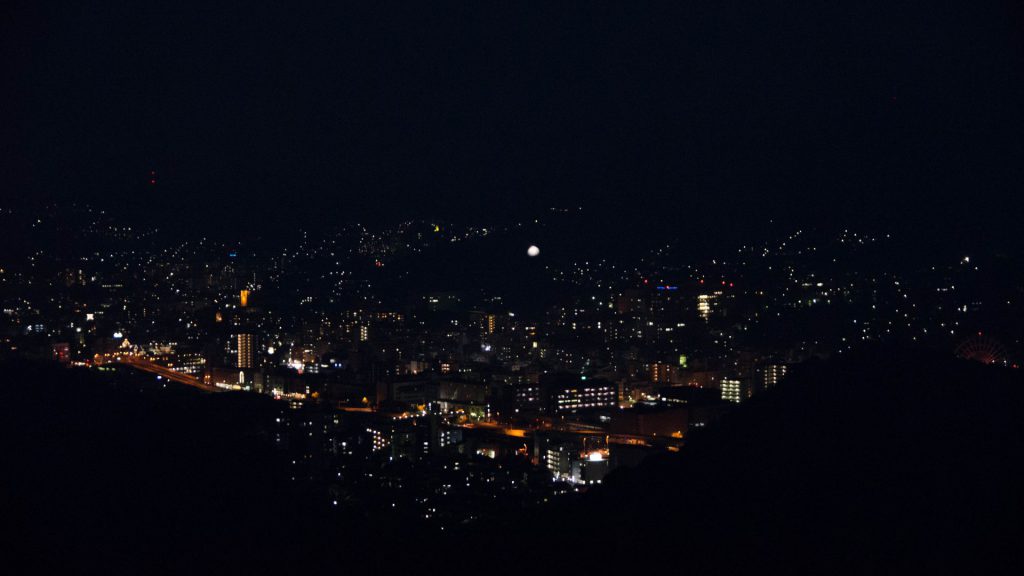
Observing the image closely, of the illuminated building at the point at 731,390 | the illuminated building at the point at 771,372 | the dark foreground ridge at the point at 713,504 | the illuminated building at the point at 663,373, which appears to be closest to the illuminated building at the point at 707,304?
the illuminated building at the point at 663,373

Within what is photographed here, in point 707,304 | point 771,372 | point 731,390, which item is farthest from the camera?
point 707,304

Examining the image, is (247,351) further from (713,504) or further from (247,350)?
(713,504)

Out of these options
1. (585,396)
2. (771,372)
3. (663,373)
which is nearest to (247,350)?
(585,396)

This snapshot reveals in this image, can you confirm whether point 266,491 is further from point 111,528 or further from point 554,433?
point 554,433

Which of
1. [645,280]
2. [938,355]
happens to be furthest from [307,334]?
[938,355]

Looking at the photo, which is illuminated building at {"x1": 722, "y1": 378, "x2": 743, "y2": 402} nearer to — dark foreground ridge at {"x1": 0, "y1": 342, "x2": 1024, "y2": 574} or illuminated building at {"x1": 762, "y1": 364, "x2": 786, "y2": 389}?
illuminated building at {"x1": 762, "y1": 364, "x2": 786, "y2": 389}

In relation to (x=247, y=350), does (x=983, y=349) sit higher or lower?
higher

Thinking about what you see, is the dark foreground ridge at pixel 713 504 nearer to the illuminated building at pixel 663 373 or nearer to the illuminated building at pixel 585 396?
the illuminated building at pixel 585 396
